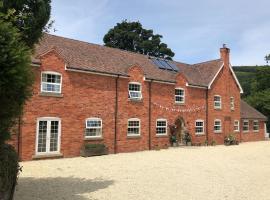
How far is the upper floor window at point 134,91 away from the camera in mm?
25816

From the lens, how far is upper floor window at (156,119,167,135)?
2778cm

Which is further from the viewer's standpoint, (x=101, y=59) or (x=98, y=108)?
(x=101, y=59)

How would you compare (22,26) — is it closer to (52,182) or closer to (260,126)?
(52,182)

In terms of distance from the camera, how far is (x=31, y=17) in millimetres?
9414

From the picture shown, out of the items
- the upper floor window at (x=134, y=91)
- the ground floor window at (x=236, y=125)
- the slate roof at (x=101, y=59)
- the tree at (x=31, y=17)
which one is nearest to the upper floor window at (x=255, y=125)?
the ground floor window at (x=236, y=125)

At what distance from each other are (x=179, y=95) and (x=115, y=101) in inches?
330

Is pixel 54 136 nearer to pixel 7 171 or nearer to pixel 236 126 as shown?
pixel 7 171

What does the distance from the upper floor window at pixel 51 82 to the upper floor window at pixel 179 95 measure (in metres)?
12.8

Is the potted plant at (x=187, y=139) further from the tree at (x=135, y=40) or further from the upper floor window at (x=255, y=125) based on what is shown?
the tree at (x=135, y=40)

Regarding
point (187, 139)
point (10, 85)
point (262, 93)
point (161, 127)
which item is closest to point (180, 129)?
point (187, 139)

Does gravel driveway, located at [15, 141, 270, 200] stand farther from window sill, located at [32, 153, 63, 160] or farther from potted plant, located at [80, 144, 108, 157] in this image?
potted plant, located at [80, 144, 108, 157]

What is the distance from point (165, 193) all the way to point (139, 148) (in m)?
15.0

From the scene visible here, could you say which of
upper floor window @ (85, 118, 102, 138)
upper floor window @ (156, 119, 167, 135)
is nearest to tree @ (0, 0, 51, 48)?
upper floor window @ (85, 118, 102, 138)

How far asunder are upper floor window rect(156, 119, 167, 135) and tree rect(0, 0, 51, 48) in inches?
753
